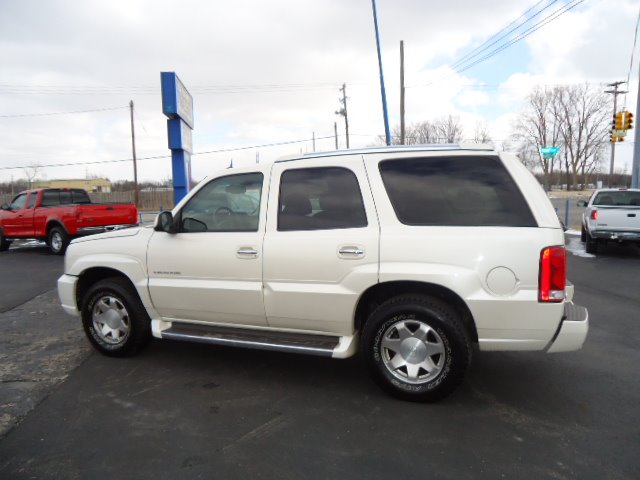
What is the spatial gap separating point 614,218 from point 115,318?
10955 mm

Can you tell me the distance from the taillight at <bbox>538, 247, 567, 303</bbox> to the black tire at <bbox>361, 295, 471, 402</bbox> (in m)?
0.60

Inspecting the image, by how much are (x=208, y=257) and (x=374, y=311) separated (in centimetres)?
147

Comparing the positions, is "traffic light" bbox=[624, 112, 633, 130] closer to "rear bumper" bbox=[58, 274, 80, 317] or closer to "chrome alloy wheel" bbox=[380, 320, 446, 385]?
"chrome alloy wheel" bbox=[380, 320, 446, 385]

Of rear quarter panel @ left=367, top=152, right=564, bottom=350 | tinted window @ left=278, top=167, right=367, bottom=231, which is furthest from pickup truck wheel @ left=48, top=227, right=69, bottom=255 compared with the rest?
rear quarter panel @ left=367, top=152, right=564, bottom=350

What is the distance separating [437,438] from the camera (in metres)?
2.90

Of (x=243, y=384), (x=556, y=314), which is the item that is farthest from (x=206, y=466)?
(x=556, y=314)

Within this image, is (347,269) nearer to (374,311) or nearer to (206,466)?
(374,311)

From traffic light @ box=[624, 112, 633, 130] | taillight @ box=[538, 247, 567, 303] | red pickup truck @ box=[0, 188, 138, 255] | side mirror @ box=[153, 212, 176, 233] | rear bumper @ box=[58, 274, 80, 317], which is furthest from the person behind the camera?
traffic light @ box=[624, 112, 633, 130]

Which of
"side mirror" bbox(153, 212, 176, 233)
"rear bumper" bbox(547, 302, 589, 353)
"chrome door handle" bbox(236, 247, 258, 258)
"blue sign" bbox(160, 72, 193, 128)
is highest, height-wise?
"blue sign" bbox(160, 72, 193, 128)

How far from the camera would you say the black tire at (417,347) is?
321 centimetres

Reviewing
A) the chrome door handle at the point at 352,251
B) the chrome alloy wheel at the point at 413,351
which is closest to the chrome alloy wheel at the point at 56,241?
the chrome door handle at the point at 352,251

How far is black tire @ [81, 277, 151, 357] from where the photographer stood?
428 centimetres

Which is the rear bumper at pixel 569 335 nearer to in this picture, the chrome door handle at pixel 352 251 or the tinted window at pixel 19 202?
the chrome door handle at pixel 352 251

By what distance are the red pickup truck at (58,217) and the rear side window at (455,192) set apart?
32.7 feet
